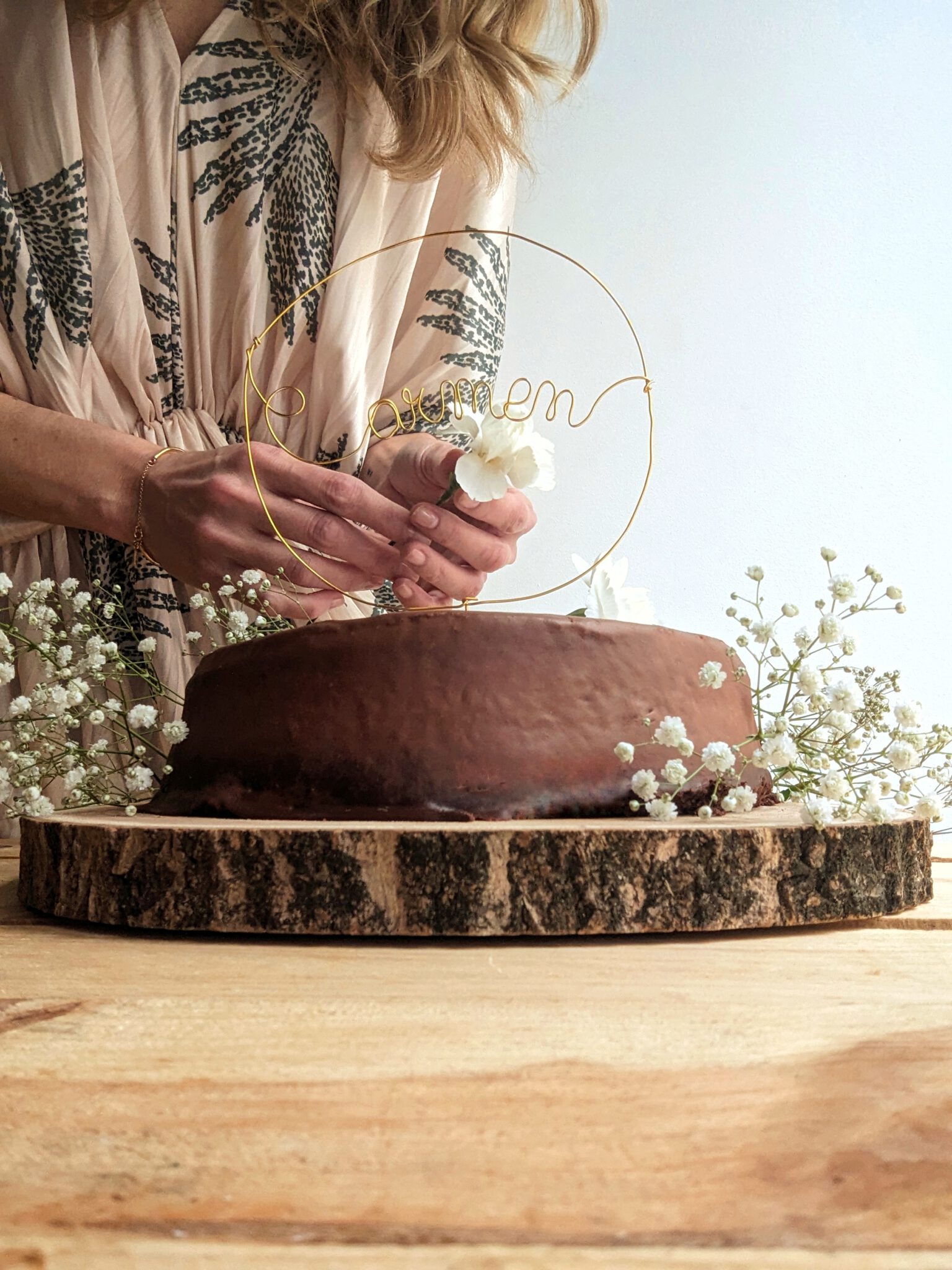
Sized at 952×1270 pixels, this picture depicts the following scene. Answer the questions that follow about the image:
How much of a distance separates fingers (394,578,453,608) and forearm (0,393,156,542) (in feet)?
0.88

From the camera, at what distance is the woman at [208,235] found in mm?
1019

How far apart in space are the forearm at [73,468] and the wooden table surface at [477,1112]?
0.53 meters

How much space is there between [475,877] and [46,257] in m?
0.82

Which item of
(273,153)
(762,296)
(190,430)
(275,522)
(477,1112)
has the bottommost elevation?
(477,1112)

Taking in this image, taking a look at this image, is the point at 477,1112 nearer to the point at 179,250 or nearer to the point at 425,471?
the point at 425,471

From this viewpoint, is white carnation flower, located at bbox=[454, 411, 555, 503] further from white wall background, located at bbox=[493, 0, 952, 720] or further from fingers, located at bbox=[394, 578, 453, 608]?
white wall background, located at bbox=[493, 0, 952, 720]

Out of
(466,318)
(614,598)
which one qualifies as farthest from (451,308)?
(614,598)

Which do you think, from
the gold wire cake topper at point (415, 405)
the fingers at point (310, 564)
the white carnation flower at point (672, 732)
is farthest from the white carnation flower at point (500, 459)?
the white carnation flower at point (672, 732)

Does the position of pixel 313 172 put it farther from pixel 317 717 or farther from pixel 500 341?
pixel 317 717

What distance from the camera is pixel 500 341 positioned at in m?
1.27

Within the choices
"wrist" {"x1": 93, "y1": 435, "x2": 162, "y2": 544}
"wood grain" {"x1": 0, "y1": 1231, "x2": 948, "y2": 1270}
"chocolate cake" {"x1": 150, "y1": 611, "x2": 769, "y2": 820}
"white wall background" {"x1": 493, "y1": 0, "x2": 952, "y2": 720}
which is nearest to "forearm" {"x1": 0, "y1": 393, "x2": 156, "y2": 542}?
"wrist" {"x1": 93, "y1": 435, "x2": 162, "y2": 544}

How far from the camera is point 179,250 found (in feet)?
3.63

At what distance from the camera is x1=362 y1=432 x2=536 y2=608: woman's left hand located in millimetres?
813

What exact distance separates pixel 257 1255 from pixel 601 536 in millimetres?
1738
